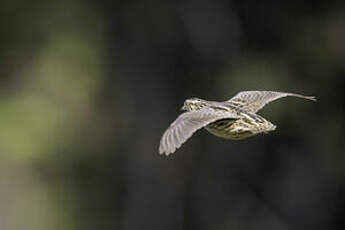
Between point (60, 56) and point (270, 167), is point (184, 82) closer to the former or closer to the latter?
point (270, 167)

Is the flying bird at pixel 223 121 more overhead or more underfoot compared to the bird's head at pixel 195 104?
more underfoot

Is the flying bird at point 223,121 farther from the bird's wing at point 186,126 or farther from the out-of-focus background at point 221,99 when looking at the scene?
the out-of-focus background at point 221,99

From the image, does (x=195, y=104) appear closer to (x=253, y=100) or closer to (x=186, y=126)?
(x=253, y=100)

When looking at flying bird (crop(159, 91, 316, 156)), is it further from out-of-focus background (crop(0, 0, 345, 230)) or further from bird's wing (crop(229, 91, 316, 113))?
out-of-focus background (crop(0, 0, 345, 230))

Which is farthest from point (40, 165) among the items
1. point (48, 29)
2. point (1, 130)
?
point (48, 29)

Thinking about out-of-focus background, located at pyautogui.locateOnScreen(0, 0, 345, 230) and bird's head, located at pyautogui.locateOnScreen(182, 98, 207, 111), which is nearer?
bird's head, located at pyautogui.locateOnScreen(182, 98, 207, 111)

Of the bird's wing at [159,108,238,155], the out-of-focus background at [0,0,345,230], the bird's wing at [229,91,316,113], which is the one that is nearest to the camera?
the bird's wing at [159,108,238,155]

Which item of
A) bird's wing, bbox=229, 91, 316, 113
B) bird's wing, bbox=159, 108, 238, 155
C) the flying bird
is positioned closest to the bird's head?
the flying bird

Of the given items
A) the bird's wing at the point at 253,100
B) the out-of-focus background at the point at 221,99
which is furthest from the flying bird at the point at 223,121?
the out-of-focus background at the point at 221,99

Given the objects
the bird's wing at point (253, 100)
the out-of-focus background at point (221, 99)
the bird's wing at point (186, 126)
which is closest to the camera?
the bird's wing at point (186, 126)
